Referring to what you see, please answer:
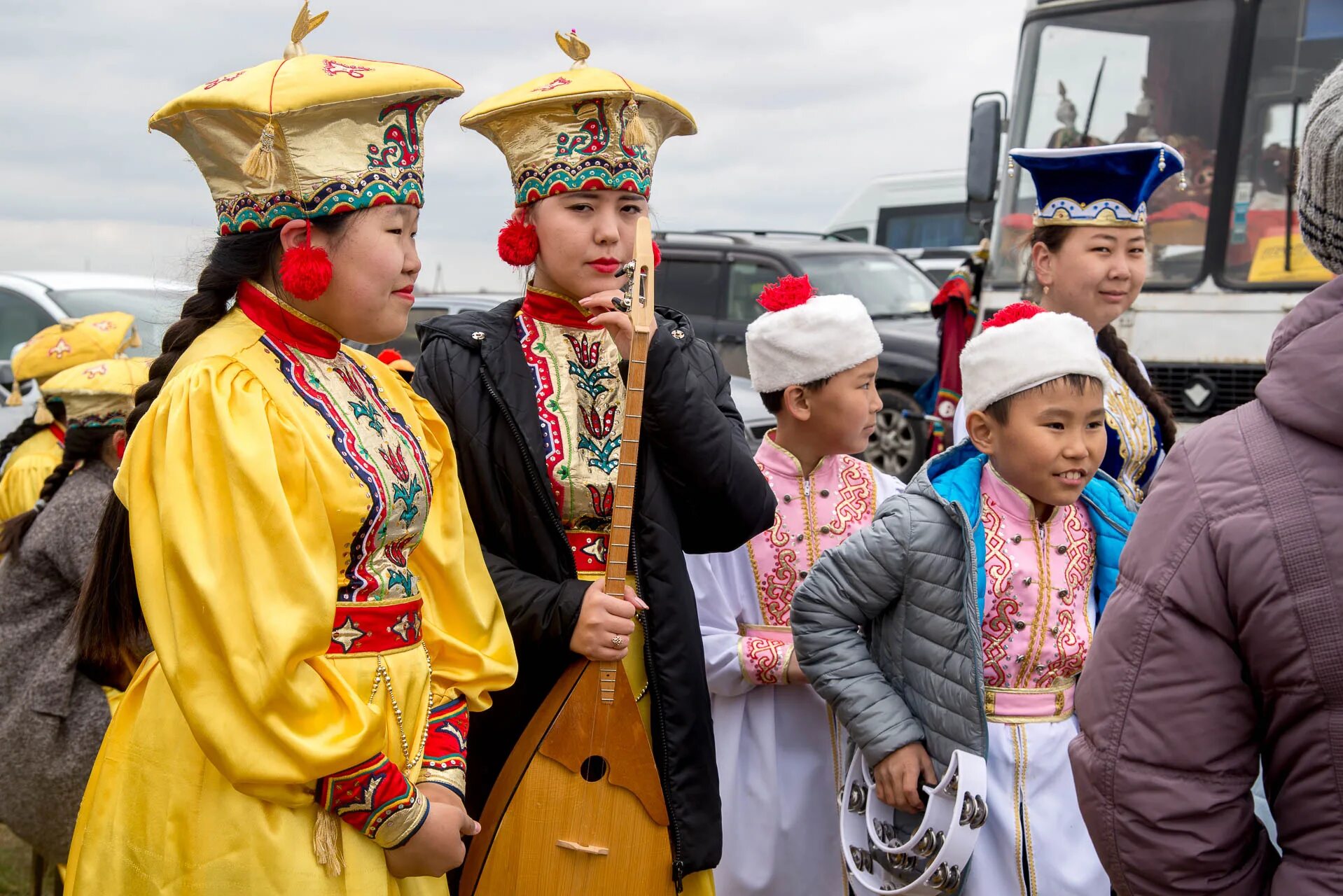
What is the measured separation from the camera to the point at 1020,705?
9.28 feet

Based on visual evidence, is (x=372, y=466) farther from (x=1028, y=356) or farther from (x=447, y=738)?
(x=1028, y=356)

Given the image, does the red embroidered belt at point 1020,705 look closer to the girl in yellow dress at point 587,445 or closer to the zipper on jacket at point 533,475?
the girl in yellow dress at point 587,445

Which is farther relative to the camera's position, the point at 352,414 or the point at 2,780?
the point at 2,780

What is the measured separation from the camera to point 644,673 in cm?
275

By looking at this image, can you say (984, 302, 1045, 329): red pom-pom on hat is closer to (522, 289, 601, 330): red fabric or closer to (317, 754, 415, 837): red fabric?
(522, 289, 601, 330): red fabric

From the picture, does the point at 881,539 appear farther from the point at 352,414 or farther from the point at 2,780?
the point at 2,780

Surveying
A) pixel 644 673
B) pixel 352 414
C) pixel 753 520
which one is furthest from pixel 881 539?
pixel 352 414

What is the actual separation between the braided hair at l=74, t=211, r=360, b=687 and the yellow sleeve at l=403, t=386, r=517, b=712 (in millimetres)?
380

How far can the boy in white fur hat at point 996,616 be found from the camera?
276cm

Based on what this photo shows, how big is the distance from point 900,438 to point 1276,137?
489 cm

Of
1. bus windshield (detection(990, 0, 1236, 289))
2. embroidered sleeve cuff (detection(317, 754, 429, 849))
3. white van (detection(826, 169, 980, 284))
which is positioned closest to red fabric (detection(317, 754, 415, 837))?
embroidered sleeve cuff (detection(317, 754, 429, 849))

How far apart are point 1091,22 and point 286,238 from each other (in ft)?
17.1

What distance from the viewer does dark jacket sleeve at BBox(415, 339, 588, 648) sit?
101 inches

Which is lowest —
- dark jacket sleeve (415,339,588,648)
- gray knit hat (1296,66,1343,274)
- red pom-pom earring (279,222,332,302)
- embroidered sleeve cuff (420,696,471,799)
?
embroidered sleeve cuff (420,696,471,799)
